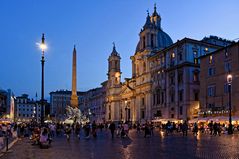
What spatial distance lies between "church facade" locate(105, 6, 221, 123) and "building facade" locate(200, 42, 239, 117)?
26.2ft

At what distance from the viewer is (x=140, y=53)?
94.4 m

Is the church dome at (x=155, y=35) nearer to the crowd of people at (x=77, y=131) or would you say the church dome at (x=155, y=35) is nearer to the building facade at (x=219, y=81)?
the building facade at (x=219, y=81)

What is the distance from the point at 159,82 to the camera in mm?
80875

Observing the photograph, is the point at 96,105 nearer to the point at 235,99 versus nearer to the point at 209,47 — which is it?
the point at 209,47

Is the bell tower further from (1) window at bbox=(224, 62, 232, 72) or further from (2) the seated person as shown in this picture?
(2) the seated person

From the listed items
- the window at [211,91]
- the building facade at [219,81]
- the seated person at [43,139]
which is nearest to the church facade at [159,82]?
the building facade at [219,81]

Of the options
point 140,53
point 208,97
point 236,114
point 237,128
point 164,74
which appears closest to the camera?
point 237,128

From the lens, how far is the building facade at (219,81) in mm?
52312

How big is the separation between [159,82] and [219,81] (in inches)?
1004

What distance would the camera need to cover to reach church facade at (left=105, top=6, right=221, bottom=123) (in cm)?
6938

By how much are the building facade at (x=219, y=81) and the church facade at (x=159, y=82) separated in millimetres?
7986

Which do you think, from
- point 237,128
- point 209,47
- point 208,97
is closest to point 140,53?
point 209,47

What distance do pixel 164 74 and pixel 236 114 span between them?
27978mm

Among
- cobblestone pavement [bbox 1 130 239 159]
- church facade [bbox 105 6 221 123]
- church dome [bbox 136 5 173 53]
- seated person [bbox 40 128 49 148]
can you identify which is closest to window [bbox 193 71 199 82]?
church facade [bbox 105 6 221 123]
